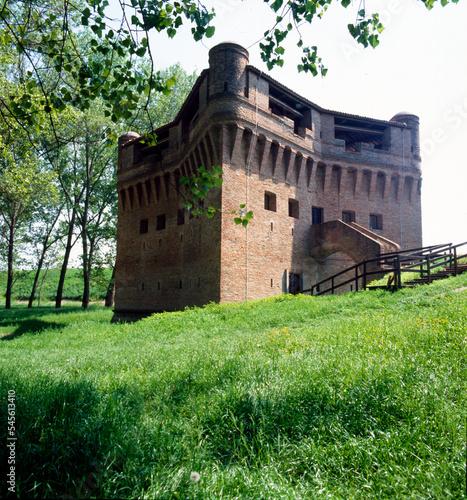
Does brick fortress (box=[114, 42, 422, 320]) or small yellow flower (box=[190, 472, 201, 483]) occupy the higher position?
brick fortress (box=[114, 42, 422, 320])

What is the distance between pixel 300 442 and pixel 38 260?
37.9m

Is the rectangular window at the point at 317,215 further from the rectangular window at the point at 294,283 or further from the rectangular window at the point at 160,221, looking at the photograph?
the rectangular window at the point at 160,221

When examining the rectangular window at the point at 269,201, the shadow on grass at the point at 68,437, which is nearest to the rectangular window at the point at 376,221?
the rectangular window at the point at 269,201

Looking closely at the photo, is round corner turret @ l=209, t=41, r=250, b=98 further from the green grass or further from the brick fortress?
the green grass

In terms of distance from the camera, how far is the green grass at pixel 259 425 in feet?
7.65

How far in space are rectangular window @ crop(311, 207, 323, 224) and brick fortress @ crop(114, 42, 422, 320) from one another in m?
0.06

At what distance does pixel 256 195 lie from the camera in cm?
1780

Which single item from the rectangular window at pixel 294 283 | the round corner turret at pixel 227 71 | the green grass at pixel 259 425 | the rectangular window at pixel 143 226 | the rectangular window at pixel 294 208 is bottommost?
the green grass at pixel 259 425

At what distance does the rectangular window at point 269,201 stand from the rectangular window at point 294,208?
5.19 feet

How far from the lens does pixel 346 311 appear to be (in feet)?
34.0

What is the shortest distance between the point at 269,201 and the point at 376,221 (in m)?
8.53

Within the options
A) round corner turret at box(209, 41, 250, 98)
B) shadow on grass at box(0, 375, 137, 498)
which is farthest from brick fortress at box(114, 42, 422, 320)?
shadow on grass at box(0, 375, 137, 498)

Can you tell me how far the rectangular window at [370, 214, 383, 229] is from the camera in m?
23.0

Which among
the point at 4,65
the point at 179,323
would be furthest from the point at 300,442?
the point at 4,65
